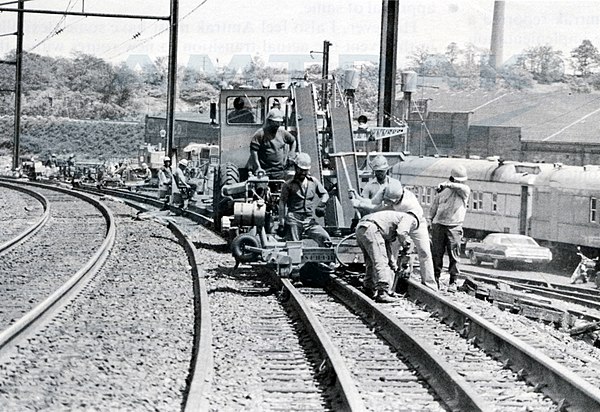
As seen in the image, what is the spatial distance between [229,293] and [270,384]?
4.99 metres

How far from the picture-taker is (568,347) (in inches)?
400

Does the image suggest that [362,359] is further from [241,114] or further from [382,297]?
[241,114]

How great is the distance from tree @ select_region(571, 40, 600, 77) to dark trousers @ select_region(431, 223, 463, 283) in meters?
79.8

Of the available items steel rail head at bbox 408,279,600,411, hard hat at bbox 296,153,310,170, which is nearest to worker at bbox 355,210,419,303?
steel rail head at bbox 408,279,600,411

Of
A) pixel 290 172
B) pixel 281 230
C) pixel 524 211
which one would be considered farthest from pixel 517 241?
pixel 281 230

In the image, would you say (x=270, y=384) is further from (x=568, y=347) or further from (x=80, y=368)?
(x=568, y=347)

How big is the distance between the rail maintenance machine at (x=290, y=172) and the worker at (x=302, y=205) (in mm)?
177

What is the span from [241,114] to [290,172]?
5797 millimetres

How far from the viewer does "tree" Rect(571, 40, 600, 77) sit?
300 feet

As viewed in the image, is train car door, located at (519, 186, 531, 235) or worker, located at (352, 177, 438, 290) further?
train car door, located at (519, 186, 531, 235)

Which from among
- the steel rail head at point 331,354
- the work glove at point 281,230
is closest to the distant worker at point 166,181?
the work glove at point 281,230

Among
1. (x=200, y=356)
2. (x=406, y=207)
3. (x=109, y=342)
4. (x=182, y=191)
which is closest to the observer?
(x=200, y=356)

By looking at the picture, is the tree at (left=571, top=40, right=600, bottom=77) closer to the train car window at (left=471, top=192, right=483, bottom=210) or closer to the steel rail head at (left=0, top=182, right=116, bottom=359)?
the train car window at (left=471, top=192, right=483, bottom=210)

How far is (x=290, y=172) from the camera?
48.1 ft
